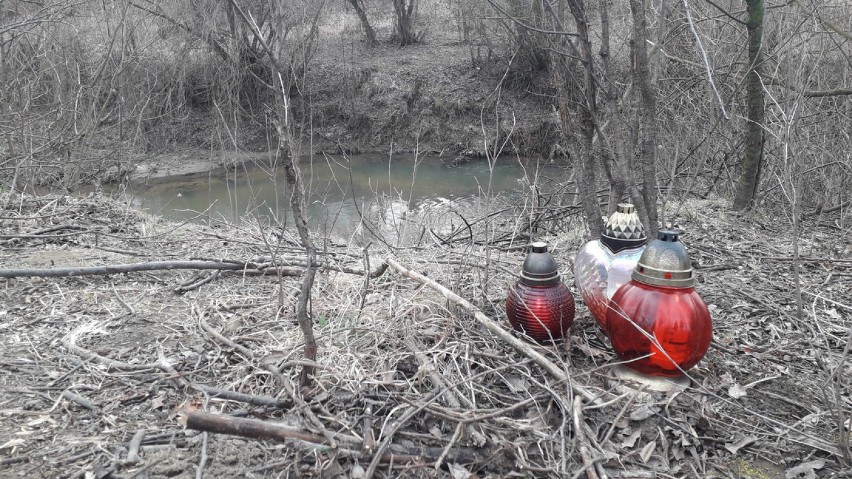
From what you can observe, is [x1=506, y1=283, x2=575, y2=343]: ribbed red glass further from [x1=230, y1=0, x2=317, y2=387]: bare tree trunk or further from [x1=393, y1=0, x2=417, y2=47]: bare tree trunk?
[x1=393, y1=0, x2=417, y2=47]: bare tree trunk

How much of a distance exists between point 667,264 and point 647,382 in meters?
0.42

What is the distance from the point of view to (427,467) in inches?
64.5

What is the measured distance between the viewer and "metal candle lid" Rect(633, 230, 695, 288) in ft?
5.86

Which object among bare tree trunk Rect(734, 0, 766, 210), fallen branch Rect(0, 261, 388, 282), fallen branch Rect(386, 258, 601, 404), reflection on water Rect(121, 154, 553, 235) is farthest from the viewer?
reflection on water Rect(121, 154, 553, 235)

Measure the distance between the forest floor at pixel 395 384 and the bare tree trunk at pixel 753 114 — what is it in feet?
4.77

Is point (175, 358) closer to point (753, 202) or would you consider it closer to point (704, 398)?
point (704, 398)

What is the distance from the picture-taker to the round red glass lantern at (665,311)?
5.86ft

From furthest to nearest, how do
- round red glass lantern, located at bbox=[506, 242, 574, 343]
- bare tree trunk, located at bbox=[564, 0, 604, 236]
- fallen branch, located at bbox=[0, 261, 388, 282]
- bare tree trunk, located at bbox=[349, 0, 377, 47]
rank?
bare tree trunk, located at bbox=[349, 0, 377, 47] → fallen branch, located at bbox=[0, 261, 388, 282] → bare tree trunk, located at bbox=[564, 0, 604, 236] → round red glass lantern, located at bbox=[506, 242, 574, 343]

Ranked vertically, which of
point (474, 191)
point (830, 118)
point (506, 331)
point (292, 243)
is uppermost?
point (830, 118)

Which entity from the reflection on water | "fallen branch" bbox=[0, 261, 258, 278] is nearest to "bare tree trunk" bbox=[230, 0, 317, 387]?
"fallen branch" bbox=[0, 261, 258, 278]

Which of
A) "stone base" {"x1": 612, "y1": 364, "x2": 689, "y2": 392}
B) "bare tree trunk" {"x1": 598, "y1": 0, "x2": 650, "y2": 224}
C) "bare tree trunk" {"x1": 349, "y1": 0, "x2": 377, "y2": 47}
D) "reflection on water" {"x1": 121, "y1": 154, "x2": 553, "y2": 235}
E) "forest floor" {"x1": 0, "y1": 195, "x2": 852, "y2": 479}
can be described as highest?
"bare tree trunk" {"x1": 349, "y1": 0, "x2": 377, "y2": 47}

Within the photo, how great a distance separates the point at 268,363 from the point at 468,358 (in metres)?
0.74

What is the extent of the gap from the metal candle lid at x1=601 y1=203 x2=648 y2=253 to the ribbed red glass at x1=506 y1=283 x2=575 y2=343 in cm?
25

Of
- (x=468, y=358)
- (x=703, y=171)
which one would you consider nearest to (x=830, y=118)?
(x=703, y=171)
